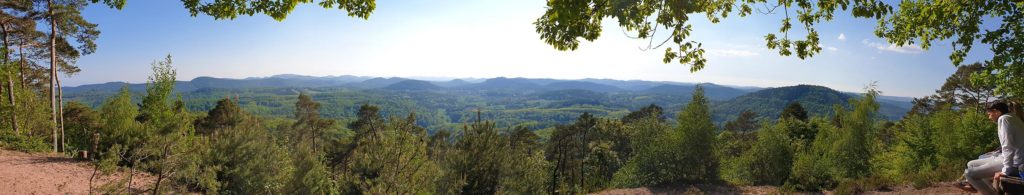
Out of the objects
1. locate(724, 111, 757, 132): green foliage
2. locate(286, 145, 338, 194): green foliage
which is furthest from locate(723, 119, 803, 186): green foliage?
locate(724, 111, 757, 132): green foliage

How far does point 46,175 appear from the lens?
16.8 metres

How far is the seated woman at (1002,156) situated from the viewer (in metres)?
5.58

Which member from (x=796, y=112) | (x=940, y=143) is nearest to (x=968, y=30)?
(x=940, y=143)

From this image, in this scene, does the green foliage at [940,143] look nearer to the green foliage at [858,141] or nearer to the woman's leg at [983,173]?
the green foliage at [858,141]

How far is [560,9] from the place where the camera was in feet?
11.1

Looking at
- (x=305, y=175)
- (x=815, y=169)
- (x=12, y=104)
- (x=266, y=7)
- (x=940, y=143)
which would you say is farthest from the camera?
(x=12, y=104)

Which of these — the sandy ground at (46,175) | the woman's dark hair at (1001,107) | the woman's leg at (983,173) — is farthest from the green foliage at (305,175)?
the woman's dark hair at (1001,107)

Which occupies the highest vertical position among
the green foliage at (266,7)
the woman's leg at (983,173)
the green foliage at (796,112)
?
the green foliage at (266,7)

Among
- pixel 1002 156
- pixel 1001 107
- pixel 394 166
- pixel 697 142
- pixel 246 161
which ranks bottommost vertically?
pixel 246 161

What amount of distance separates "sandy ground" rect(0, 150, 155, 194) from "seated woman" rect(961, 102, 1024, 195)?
18061mm

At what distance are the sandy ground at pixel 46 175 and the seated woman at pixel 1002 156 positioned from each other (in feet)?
59.3

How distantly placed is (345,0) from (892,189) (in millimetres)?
15272

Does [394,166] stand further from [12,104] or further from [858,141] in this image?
[12,104]

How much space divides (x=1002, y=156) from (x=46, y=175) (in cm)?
2645
